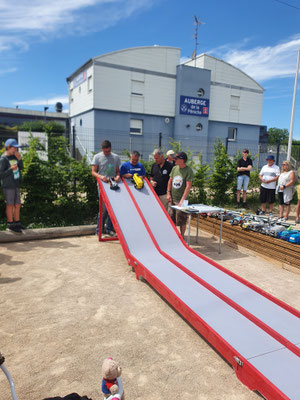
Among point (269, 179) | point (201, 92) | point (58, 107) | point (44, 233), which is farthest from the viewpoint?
point (58, 107)

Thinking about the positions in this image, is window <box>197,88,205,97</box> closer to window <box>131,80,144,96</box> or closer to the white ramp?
window <box>131,80,144,96</box>

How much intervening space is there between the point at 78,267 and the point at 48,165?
3.56 meters

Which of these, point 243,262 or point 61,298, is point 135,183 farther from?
point 61,298

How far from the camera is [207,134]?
87.0 ft

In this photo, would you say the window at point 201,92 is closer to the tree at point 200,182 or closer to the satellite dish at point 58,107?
the tree at point 200,182

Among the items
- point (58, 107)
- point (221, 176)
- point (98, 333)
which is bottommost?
point (98, 333)

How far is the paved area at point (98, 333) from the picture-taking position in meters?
2.58

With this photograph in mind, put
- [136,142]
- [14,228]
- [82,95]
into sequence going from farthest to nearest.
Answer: [82,95] → [136,142] → [14,228]

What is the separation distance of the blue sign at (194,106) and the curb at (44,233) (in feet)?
65.0

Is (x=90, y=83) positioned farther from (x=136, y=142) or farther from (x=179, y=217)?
(x=179, y=217)

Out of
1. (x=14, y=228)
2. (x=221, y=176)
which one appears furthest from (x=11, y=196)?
(x=221, y=176)

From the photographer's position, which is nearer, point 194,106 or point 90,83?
point 90,83

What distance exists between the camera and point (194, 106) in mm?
25156

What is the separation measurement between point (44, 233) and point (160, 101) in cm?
2022
